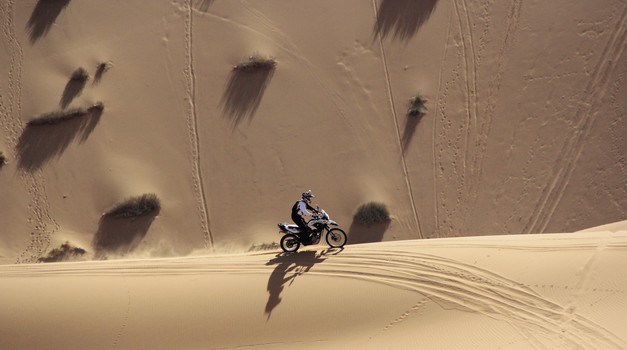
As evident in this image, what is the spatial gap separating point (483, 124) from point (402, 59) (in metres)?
2.95

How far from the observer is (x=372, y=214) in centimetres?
1349

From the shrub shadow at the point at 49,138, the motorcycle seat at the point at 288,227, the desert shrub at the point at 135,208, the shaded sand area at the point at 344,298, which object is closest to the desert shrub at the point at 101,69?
the shrub shadow at the point at 49,138

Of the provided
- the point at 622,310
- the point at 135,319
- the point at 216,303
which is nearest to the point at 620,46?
the point at 622,310

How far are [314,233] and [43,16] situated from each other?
1153 centimetres

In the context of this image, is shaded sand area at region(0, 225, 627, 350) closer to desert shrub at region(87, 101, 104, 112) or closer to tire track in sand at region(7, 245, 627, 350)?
tire track in sand at region(7, 245, 627, 350)

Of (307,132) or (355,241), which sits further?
(307,132)

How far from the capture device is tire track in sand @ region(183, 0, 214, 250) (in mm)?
13820

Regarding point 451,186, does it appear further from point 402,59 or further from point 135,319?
point 135,319

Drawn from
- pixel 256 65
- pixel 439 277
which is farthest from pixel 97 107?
pixel 439 277

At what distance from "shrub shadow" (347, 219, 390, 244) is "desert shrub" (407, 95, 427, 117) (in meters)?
3.11

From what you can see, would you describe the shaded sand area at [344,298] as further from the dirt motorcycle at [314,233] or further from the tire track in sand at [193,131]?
the tire track in sand at [193,131]

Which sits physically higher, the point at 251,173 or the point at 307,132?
the point at 307,132

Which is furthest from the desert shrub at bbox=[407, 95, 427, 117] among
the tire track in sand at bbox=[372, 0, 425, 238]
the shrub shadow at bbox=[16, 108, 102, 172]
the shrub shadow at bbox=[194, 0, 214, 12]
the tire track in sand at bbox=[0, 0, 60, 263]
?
the tire track in sand at bbox=[0, 0, 60, 263]

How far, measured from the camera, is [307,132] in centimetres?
1451
